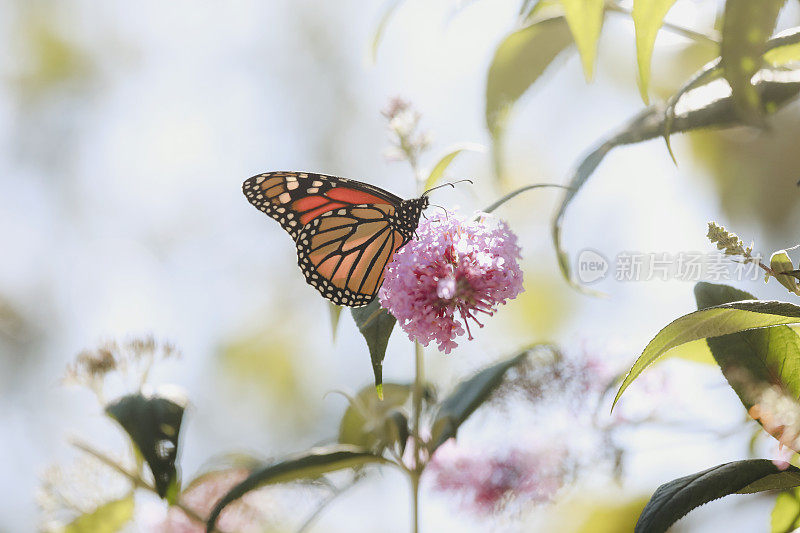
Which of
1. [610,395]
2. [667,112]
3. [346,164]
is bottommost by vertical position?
[610,395]

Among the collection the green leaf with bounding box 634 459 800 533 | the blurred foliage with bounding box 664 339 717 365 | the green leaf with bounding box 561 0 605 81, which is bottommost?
the green leaf with bounding box 634 459 800 533

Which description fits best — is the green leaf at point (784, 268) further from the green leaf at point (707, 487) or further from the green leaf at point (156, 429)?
the green leaf at point (156, 429)

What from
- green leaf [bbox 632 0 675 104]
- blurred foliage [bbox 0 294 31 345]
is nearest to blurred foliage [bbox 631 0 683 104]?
green leaf [bbox 632 0 675 104]

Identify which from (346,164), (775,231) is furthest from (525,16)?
(346,164)

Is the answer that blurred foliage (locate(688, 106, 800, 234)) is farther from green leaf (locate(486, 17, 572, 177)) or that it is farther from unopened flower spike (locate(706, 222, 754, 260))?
unopened flower spike (locate(706, 222, 754, 260))

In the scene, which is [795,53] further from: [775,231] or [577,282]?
[775,231]

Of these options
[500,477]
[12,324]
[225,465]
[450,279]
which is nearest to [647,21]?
[450,279]

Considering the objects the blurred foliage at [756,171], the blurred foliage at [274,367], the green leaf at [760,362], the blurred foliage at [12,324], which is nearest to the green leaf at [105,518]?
the green leaf at [760,362]
